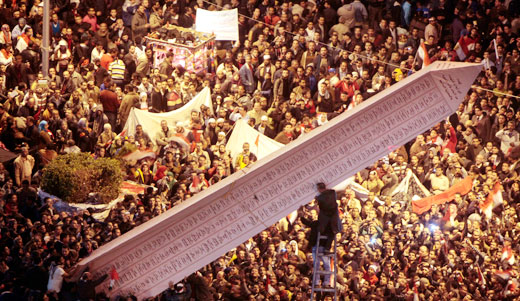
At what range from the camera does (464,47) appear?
31016mm

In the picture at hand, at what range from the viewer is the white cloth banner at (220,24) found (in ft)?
102

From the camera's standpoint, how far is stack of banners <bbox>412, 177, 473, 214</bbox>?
26875 mm

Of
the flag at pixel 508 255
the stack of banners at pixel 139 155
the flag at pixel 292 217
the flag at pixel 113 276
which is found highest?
the stack of banners at pixel 139 155

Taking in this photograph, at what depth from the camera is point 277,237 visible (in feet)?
81.7

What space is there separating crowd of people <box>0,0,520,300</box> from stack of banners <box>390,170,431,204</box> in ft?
0.50

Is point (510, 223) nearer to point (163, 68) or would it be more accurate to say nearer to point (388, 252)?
point (388, 252)

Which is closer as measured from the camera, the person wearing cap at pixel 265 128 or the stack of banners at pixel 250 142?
the stack of banners at pixel 250 142

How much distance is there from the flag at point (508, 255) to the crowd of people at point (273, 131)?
0.15 ft

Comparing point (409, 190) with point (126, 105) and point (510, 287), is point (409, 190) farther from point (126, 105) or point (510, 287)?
point (126, 105)

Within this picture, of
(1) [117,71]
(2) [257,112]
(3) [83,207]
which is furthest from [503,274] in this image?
(1) [117,71]

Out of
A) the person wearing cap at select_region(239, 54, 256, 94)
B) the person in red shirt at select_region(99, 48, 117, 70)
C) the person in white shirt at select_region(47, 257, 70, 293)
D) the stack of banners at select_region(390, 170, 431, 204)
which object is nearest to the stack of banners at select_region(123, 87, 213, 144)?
the person wearing cap at select_region(239, 54, 256, 94)

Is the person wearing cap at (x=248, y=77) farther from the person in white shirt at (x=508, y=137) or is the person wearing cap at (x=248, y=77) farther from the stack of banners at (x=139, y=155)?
the person in white shirt at (x=508, y=137)

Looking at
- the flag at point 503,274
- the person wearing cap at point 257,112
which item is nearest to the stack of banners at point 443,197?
the flag at point 503,274

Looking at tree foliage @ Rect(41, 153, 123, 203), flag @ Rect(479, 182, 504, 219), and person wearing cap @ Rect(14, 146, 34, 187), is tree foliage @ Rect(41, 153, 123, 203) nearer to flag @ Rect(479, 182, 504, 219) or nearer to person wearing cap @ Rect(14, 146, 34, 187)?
person wearing cap @ Rect(14, 146, 34, 187)
